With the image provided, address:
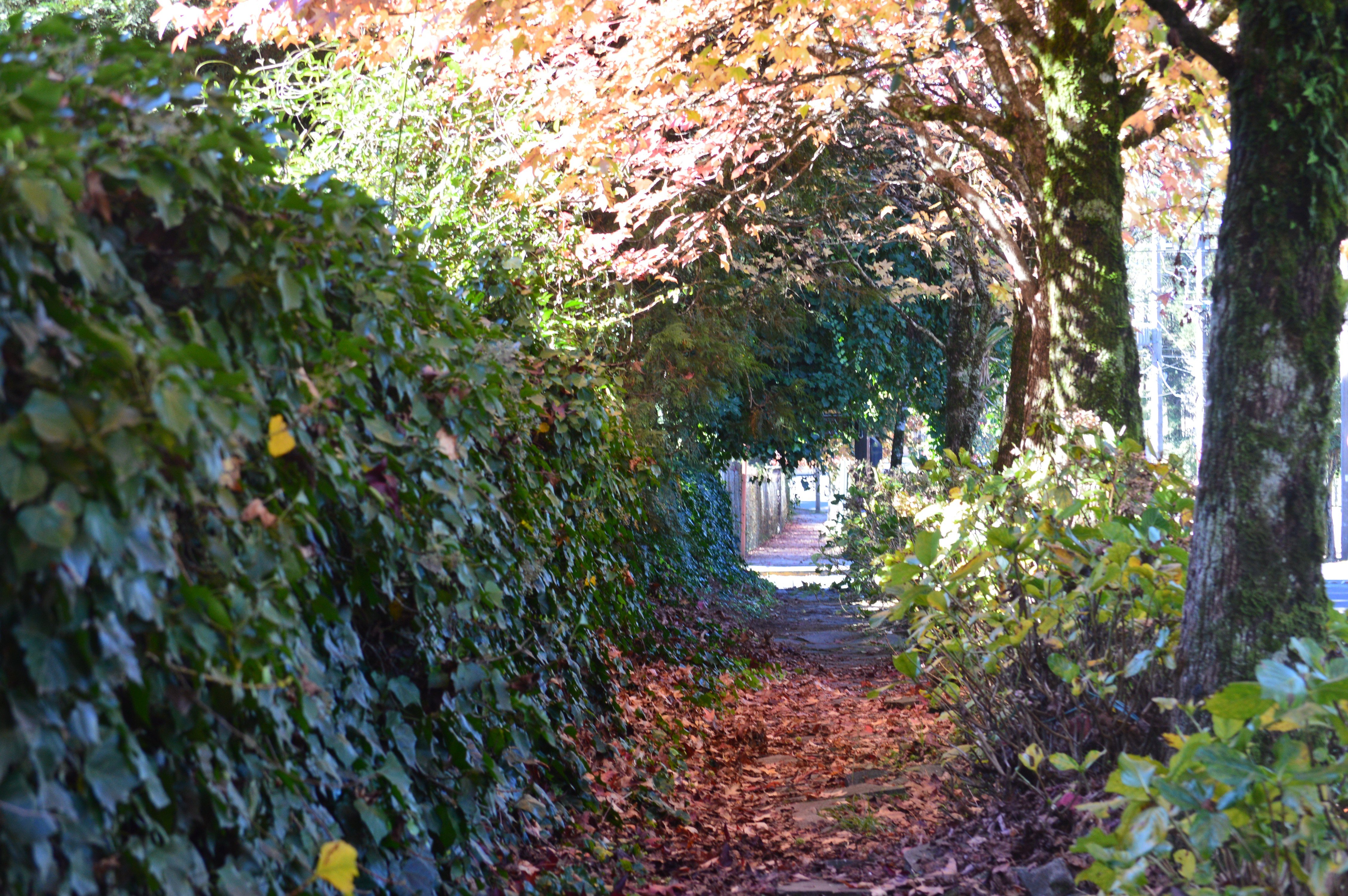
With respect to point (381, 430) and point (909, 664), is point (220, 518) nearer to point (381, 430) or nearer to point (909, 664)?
point (381, 430)

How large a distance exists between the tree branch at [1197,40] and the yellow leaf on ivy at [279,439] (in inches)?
124

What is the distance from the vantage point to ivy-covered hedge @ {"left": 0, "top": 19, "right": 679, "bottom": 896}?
161cm

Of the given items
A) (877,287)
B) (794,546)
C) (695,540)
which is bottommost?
(794,546)

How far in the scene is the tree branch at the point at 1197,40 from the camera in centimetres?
363

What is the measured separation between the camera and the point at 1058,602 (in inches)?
159

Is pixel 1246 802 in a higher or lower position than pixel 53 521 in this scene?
lower

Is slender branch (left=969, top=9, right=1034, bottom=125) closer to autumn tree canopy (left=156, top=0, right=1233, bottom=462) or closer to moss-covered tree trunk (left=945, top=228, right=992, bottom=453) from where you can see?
autumn tree canopy (left=156, top=0, right=1233, bottom=462)

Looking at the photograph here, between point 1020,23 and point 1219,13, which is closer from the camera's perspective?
point 1219,13

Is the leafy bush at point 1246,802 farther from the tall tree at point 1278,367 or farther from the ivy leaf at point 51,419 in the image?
the ivy leaf at point 51,419

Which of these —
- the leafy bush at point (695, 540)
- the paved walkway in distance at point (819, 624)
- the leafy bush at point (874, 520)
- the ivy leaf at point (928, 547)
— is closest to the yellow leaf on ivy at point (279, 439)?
the ivy leaf at point (928, 547)

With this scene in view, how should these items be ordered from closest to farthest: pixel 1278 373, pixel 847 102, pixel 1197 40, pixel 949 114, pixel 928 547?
pixel 1278 373 < pixel 1197 40 < pixel 928 547 < pixel 949 114 < pixel 847 102

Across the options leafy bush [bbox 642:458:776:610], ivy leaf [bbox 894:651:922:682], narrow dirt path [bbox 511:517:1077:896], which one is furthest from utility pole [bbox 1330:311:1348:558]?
ivy leaf [bbox 894:651:922:682]

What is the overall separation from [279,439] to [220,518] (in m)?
0.19

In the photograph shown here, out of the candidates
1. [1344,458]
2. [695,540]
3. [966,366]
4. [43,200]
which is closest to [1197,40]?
[43,200]
